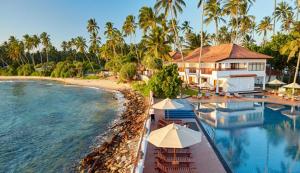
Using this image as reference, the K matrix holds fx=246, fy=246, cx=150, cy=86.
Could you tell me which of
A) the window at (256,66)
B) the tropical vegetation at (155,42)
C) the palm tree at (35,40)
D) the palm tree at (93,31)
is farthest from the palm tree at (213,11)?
the palm tree at (35,40)

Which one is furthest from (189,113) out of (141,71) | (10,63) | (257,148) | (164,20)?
(10,63)

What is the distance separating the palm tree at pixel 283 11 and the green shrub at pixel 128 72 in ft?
118

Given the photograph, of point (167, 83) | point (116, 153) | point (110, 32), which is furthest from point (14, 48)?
point (116, 153)

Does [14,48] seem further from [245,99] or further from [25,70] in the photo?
[245,99]

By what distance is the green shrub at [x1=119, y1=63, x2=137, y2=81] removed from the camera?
56.0 meters

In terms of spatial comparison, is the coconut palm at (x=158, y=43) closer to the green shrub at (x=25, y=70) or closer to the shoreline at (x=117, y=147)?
the shoreline at (x=117, y=147)

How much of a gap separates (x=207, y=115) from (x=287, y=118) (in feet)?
24.2

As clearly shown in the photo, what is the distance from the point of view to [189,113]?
2117cm

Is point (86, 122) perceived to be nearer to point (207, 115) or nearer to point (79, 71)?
point (207, 115)

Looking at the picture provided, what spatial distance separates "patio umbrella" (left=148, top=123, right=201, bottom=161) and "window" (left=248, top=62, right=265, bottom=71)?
28.8 meters

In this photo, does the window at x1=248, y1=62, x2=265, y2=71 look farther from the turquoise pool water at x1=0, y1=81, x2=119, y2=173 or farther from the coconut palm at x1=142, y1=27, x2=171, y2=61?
the turquoise pool water at x1=0, y1=81, x2=119, y2=173

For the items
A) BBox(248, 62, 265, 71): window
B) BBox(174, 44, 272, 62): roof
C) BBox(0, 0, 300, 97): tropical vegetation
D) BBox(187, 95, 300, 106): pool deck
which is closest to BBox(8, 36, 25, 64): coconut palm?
BBox(0, 0, 300, 97): tropical vegetation

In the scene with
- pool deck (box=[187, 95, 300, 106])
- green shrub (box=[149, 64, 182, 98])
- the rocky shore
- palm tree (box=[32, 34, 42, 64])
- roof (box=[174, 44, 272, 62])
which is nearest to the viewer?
the rocky shore

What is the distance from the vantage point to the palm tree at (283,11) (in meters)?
57.1
